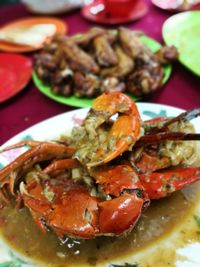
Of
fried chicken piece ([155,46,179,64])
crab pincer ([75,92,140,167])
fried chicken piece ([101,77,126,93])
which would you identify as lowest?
fried chicken piece ([155,46,179,64])

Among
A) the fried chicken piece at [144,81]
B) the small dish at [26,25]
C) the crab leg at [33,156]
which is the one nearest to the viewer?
the crab leg at [33,156]

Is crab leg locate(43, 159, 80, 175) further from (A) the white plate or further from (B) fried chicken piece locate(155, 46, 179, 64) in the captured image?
(B) fried chicken piece locate(155, 46, 179, 64)

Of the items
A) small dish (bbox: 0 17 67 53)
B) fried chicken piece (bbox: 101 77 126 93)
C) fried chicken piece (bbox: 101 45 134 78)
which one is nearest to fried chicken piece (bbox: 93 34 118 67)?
fried chicken piece (bbox: 101 45 134 78)

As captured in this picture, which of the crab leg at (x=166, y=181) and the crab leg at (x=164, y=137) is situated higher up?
the crab leg at (x=164, y=137)

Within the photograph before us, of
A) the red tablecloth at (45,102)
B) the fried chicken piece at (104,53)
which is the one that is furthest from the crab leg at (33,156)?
the fried chicken piece at (104,53)

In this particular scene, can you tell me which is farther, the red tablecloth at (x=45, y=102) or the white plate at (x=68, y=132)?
the red tablecloth at (x=45, y=102)

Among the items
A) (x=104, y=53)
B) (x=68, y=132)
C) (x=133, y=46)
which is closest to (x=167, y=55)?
(x=133, y=46)

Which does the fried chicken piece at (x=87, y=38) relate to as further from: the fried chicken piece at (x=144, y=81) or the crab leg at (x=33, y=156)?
the crab leg at (x=33, y=156)
